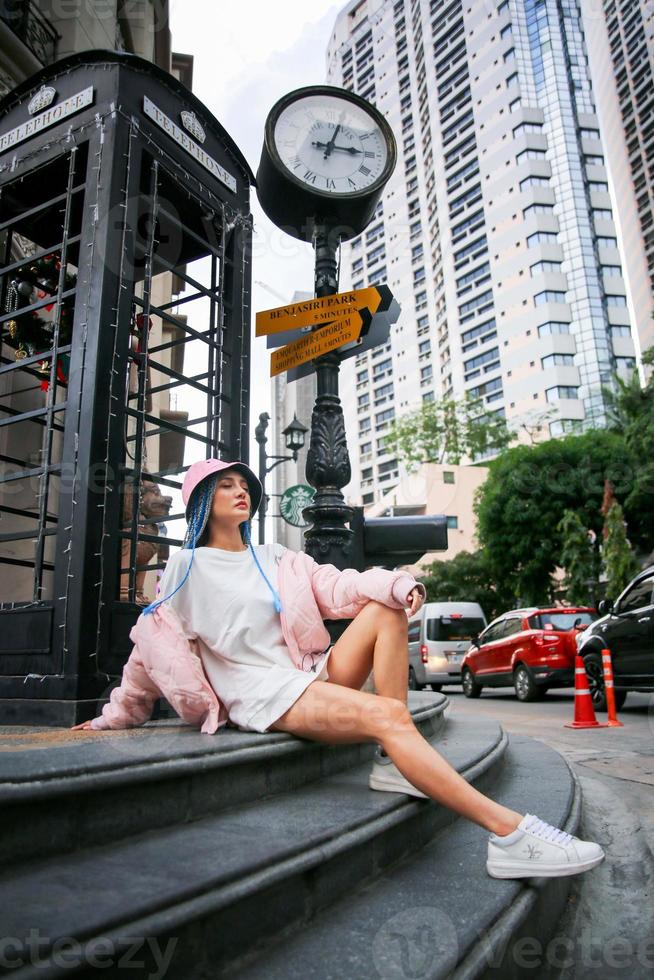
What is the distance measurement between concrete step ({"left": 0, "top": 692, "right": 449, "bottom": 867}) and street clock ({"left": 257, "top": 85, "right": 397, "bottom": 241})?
3.54 m

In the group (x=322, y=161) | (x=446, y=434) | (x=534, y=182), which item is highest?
(x=534, y=182)

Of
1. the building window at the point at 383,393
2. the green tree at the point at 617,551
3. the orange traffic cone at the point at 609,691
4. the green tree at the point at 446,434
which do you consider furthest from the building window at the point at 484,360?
the orange traffic cone at the point at 609,691

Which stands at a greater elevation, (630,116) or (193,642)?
(630,116)

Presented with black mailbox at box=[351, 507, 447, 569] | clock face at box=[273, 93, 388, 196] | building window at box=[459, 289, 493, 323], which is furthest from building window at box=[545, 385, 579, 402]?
black mailbox at box=[351, 507, 447, 569]

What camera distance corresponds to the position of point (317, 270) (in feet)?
14.5

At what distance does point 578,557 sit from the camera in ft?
68.7

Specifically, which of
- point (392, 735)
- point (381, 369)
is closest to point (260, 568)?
point (392, 735)

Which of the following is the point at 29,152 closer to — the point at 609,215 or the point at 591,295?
the point at 591,295

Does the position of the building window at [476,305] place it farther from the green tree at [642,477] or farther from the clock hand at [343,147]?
the clock hand at [343,147]

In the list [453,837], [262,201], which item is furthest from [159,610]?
[262,201]

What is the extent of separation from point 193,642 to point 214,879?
46.4 inches

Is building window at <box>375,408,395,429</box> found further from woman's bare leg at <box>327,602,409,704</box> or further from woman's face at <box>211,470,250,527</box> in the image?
woman's bare leg at <box>327,602,409,704</box>

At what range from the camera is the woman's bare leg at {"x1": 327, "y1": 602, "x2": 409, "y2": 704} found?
2.38m

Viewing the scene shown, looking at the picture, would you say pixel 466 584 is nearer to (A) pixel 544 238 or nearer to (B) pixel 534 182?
(A) pixel 544 238
